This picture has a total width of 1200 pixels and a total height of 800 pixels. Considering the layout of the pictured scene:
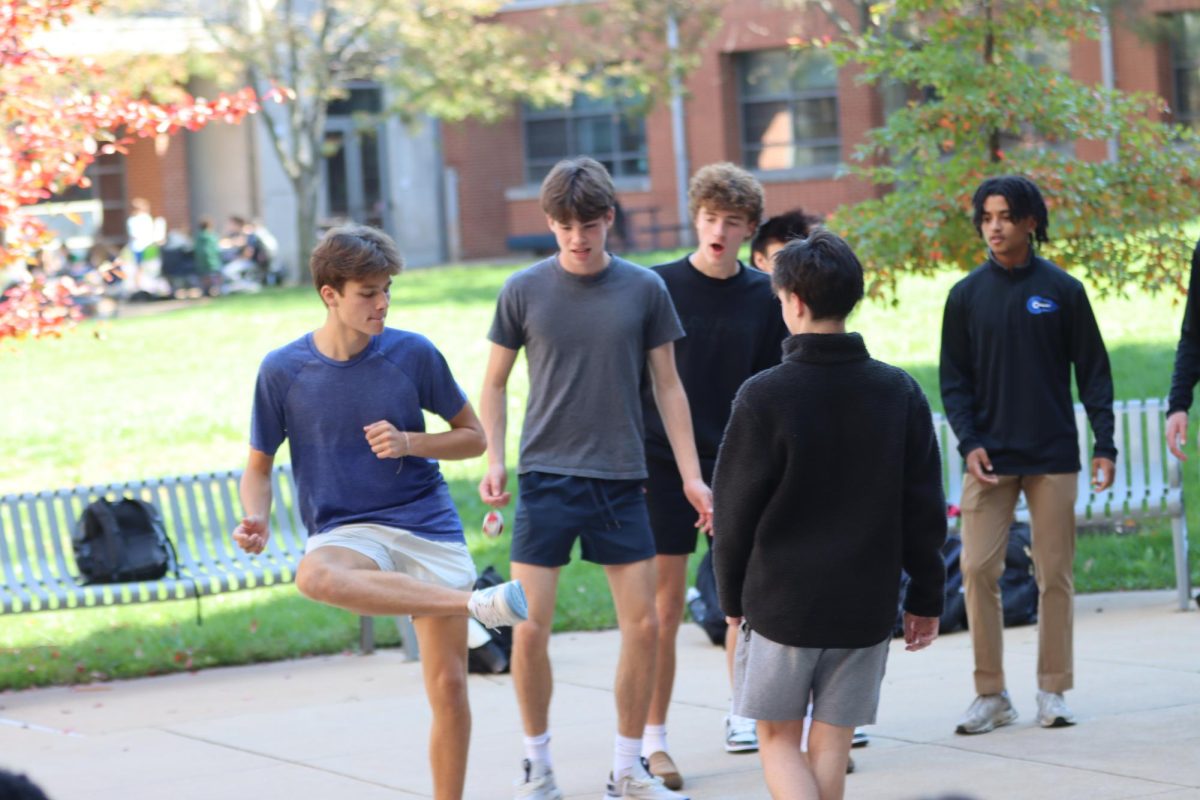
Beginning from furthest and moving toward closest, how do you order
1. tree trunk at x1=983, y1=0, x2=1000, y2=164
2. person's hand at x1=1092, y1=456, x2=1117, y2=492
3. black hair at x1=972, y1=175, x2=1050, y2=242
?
tree trunk at x1=983, y1=0, x2=1000, y2=164
person's hand at x1=1092, y1=456, x2=1117, y2=492
black hair at x1=972, y1=175, x2=1050, y2=242

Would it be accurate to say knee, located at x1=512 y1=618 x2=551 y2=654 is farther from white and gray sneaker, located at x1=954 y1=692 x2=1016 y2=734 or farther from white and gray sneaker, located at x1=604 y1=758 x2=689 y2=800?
white and gray sneaker, located at x1=954 y1=692 x2=1016 y2=734

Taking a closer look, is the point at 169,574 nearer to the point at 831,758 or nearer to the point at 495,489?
the point at 495,489

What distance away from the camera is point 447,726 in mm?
5227

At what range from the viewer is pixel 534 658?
229 inches

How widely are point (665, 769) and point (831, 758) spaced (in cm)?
172

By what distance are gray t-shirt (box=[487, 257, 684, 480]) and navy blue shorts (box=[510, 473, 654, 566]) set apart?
56 mm

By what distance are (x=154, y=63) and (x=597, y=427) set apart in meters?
26.6

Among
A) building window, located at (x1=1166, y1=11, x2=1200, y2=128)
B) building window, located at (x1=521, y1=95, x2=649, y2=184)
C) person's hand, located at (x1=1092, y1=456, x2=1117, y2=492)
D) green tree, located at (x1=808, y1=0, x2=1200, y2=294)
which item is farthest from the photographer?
building window, located at (x1=521, y1=95, x2=649, y2=184)

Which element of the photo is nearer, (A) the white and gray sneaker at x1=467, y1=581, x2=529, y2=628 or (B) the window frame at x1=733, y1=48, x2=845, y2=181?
(A) the white and gray sneaker at x1=467, y1=581, x2=529, y2=628

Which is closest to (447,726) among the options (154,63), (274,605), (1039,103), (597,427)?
(597,427)

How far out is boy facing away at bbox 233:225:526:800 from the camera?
5.16 m

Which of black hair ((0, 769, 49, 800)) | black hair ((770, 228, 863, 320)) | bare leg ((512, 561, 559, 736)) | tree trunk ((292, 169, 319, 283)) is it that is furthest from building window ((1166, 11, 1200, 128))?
black hair ((0, 769, 49, 800))

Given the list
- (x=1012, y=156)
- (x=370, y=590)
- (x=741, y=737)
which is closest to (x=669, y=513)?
(x=741, y=737)

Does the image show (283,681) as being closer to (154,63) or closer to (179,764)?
(179,764)
